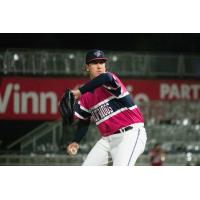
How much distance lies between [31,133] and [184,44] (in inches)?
113

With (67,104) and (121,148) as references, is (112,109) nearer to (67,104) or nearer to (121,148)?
(121,148)

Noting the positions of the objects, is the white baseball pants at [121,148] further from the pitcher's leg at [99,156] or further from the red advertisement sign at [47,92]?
the red advertisement sign at [47,92]

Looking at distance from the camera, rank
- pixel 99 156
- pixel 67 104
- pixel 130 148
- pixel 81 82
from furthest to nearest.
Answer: pixel 81 82, pixel 99 156, pixel 130 148, pixel 67 104

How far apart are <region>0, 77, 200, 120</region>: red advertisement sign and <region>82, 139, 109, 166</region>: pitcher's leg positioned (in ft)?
16.4

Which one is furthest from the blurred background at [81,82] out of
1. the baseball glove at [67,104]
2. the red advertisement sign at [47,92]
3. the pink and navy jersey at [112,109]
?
the baseball glove at [67,104]

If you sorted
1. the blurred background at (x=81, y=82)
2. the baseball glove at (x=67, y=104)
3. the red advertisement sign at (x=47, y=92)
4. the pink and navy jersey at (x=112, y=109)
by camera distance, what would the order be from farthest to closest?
1. the red advertisement sign at (x=47, y=92)
2. the blurred background at (x=81, y=82)
3. the pink and navy jersey at (x=112, y=109)
4. the baseball glove at (x=67, y=104)

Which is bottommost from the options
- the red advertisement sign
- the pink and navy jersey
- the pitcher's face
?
the red advertisement sign

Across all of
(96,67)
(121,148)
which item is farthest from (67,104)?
(121,148)

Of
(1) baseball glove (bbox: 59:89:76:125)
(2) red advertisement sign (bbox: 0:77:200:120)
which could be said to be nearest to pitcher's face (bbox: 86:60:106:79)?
(1) baseball glove (bbox: 59:89:76:125)

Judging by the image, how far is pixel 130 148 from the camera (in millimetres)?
4520

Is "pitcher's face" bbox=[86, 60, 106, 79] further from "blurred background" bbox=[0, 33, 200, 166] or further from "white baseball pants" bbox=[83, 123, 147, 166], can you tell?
"blurred background" bbox=[0, 33, 200, 166]

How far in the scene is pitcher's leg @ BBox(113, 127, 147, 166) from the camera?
177 inches

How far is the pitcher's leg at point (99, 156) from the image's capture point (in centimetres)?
462

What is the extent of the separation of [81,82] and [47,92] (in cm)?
57
